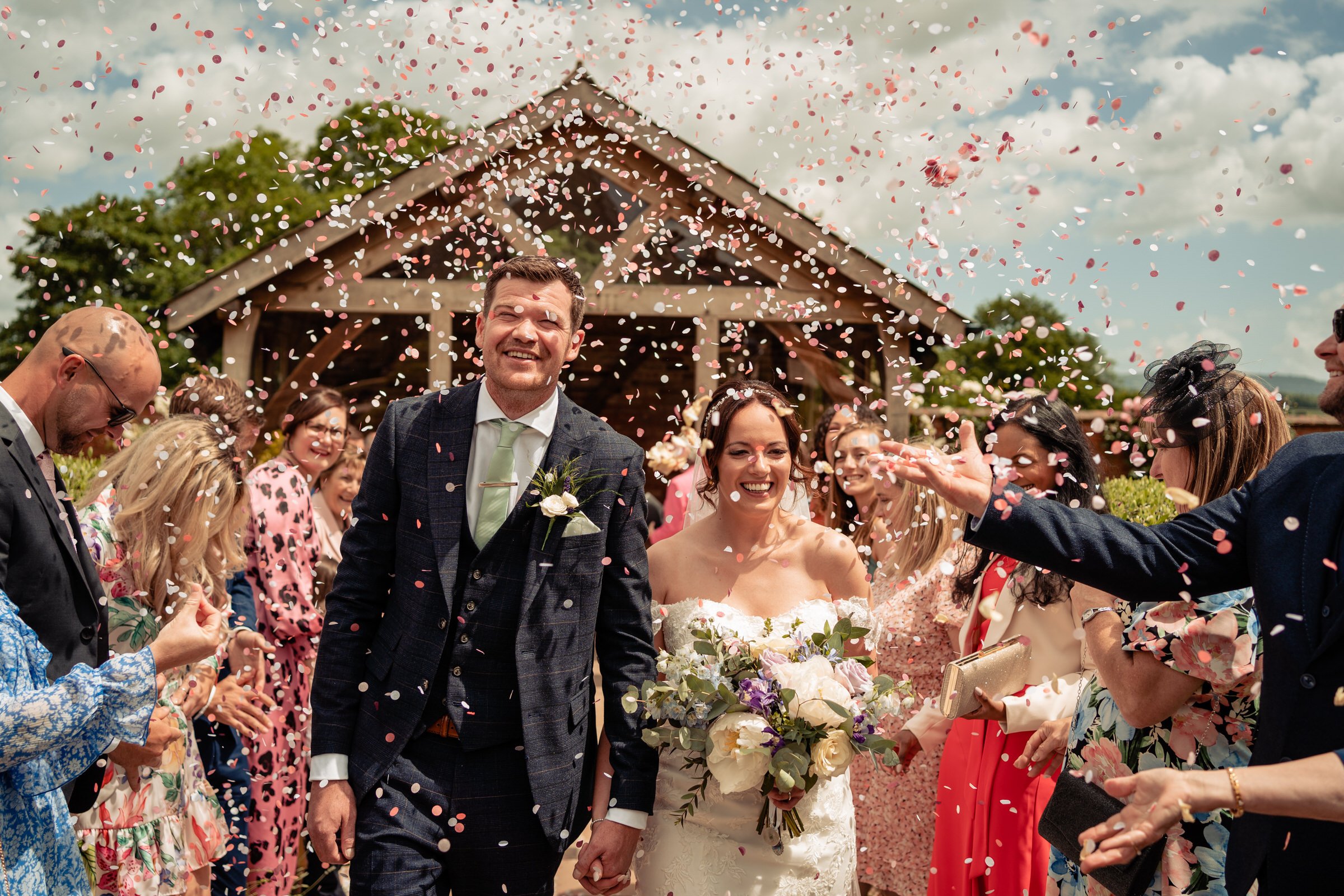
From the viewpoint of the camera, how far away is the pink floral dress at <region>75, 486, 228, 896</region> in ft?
11.2

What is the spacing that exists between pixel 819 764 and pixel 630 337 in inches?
485

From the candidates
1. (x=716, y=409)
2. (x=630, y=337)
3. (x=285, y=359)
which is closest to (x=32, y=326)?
(x=285, y=359)

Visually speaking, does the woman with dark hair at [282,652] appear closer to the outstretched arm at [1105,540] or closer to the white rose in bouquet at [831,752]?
the white rose in bouquet at [831,752]

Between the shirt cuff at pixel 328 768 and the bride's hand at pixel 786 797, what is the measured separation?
4.19 ft

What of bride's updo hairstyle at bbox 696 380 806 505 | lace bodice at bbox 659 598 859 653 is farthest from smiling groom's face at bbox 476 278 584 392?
lace bodice at bbox 659 598 859 653

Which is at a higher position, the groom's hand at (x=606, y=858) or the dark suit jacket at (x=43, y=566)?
the dark suit jacket at (x=43, y=566)

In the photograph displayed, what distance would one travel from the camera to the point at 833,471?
5988 millimetres

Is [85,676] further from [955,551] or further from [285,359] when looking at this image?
[285,359]

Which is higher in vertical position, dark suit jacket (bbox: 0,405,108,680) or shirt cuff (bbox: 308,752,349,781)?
dark suit jacket (bbox: 0,405,108,680)

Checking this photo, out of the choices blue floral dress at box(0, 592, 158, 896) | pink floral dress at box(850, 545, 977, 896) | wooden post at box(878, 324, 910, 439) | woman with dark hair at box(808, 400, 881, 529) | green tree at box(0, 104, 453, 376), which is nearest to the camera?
blue floral dress at box(0, 592, 158, 896)

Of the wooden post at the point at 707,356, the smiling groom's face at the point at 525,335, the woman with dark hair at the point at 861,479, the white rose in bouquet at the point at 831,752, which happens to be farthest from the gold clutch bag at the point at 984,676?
the wooden post at the point at 707,356

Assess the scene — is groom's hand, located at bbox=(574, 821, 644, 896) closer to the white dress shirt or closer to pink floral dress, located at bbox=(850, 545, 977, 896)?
the white dress shirt

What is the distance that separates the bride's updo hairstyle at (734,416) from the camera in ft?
12.0

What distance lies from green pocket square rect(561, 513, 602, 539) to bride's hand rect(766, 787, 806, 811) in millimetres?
1001
